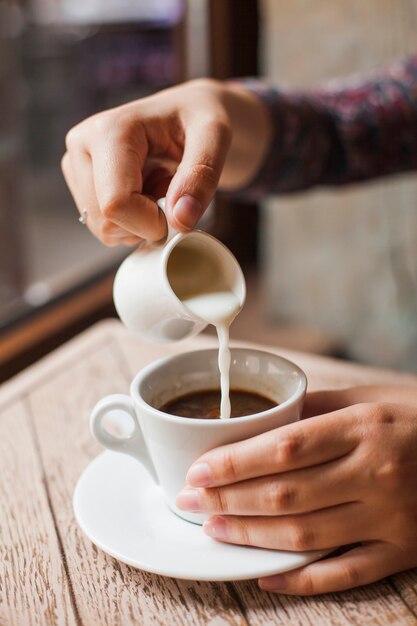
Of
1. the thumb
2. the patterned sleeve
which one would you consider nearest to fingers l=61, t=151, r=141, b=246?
the thumb

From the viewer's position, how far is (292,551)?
755 millimetres

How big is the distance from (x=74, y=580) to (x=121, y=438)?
178 mm

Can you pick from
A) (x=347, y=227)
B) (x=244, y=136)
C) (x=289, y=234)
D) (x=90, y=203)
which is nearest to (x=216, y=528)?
(x=90, y=203)

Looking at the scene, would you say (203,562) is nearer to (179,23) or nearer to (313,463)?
(313,463)

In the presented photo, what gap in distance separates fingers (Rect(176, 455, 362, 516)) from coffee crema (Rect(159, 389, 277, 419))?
159 mm

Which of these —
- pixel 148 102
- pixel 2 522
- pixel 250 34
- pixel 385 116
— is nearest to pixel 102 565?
pixel 2 522

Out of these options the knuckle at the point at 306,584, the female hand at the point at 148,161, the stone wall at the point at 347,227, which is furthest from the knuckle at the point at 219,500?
the stone wall at the point at 347,227

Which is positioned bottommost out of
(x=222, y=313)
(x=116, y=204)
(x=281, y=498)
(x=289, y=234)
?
(x=289, y=234)

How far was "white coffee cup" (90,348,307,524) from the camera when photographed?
77 centimetres

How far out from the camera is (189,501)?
2.55 feet

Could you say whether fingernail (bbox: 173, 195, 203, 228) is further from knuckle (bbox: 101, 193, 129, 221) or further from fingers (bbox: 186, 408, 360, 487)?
fingers (bbox: 186, 408, 360, 487)

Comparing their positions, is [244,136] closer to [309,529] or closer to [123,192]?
[123,192]

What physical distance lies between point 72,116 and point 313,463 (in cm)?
386

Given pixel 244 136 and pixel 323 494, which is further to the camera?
pixel 244 136
